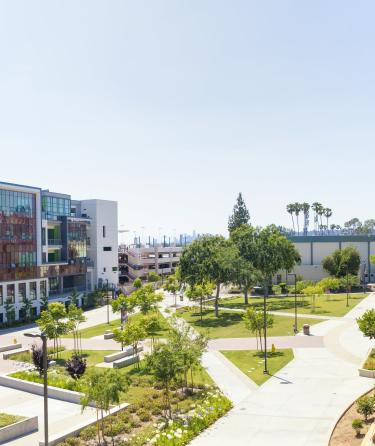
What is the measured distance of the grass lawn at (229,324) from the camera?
45594mm

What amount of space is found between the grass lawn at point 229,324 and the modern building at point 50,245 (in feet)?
70.7

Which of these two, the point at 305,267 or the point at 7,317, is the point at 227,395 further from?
the point at 305,267

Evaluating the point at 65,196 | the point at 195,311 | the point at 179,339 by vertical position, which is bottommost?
the point at 195,311

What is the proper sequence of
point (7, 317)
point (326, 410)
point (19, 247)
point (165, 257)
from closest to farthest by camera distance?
point (326, 410) → point (7, 317) → point (19, 247) → point (165, 257)

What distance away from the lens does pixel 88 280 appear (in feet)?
276

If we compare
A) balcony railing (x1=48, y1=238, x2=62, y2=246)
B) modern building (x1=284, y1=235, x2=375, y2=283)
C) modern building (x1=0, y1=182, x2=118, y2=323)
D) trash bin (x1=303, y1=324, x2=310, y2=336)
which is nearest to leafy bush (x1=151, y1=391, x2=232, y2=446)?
trash bin (x1=303, y1=324, x2=310, y2=336)

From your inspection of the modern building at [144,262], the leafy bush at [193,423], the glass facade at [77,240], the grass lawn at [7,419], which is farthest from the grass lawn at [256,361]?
the modern building at [144,262]

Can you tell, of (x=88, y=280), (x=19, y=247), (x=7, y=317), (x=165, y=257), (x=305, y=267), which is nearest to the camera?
(x=7, y=317)

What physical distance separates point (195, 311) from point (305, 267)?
3696 cm

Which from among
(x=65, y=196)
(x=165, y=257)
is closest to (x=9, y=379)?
(x=65, y=196)

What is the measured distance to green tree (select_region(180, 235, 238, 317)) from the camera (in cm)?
5744

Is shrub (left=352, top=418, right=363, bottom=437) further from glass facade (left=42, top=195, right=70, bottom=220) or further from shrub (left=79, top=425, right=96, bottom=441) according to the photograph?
glass facade (left=42, top=195, right=70, bottom=220)

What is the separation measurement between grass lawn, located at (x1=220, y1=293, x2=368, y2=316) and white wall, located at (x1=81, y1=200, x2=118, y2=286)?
24.0 m

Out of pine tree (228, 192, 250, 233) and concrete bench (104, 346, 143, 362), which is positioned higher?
pine tree (228, 192, 250, 233)
